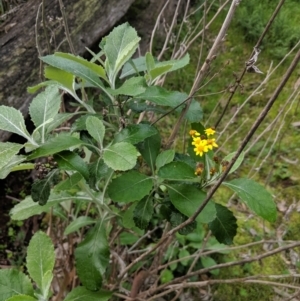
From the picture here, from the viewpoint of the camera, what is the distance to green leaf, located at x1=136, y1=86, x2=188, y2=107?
3.63 feet

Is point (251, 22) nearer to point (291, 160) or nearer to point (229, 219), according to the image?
point (291, 160)

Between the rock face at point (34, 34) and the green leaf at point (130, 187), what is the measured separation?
1009 mm

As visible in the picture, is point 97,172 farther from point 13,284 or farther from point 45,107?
point 13,284

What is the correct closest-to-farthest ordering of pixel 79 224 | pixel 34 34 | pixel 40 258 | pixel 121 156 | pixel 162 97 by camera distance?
pixel 121 156
pixel 162 97
pixel 40 258
pixel 79 224
pixel 34 34

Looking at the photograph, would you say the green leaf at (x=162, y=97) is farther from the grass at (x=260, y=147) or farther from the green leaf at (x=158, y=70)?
the grass at (x=260, y=147)

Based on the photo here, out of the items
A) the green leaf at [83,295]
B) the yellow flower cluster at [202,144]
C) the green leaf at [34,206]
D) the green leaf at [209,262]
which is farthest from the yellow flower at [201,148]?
the green leaf at [209,262]

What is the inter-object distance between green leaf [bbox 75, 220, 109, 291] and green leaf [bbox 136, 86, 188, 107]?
18.3 inches

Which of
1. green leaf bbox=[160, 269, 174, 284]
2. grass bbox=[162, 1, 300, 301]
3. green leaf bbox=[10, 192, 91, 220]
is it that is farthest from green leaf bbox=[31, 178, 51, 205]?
green leaf bbox=[160, 269, 174, 284]

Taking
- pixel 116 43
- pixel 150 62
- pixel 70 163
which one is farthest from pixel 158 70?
pixel 70 163

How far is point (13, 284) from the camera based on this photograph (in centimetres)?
121

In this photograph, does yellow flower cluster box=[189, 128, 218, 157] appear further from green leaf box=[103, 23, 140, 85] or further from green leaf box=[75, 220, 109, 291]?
green leaf box=[75, 220, 109, 291]

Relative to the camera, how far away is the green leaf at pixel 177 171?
107 centimetres

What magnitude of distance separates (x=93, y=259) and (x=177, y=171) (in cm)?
40

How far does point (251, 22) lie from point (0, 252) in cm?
266
